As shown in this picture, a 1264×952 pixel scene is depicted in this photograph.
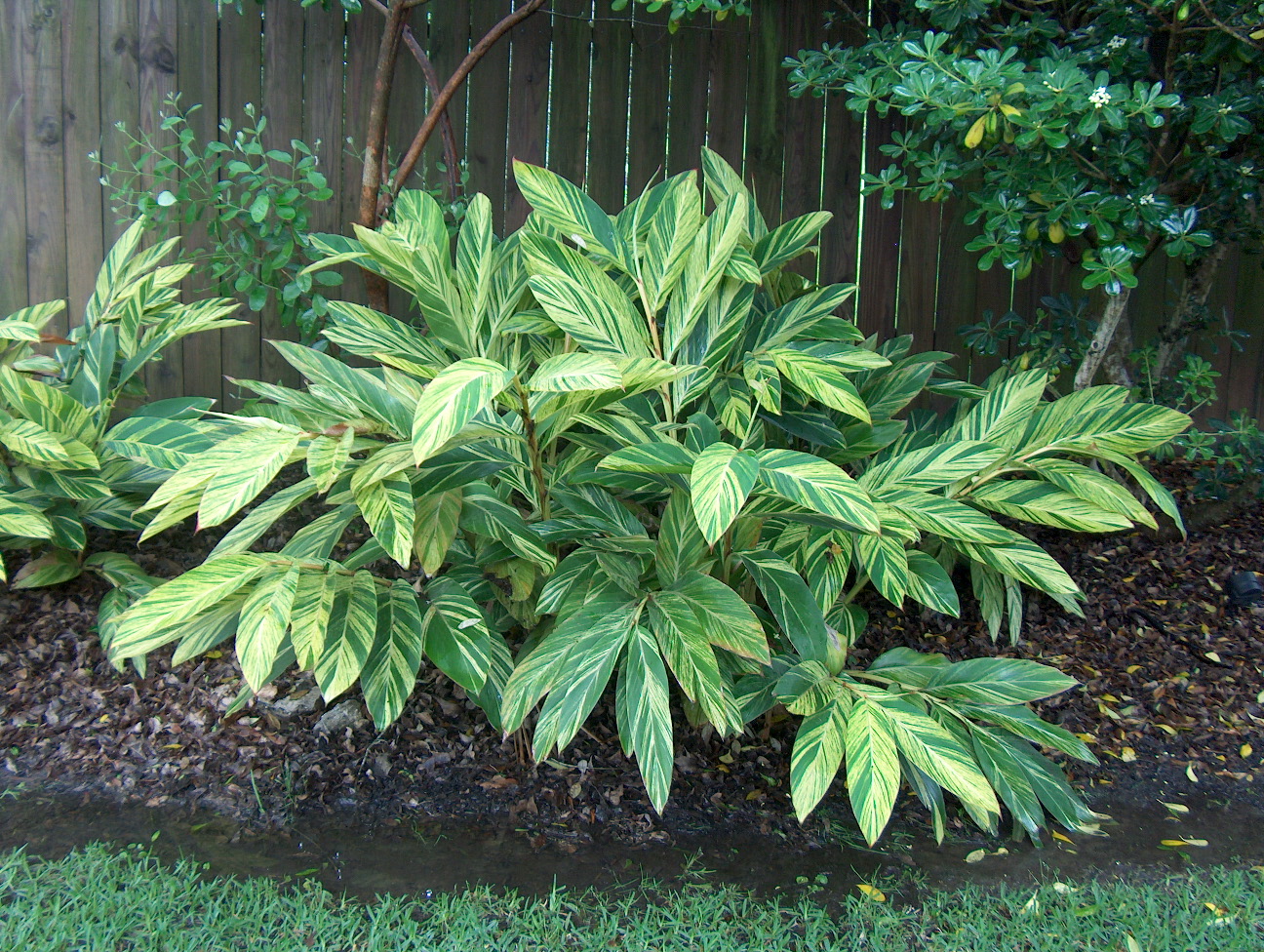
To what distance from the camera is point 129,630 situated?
1747mm

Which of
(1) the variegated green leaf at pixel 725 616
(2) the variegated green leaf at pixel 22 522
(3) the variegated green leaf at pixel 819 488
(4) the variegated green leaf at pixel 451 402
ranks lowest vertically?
(1) the variegated green leaf at pixel 725 616

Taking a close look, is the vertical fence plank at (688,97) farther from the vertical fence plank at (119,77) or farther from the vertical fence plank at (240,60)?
the vertical fence plank at (119,77)

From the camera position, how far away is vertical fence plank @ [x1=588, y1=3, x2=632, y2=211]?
4.10 meters

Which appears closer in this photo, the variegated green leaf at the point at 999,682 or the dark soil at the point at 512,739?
the variegated green leaf at the point at 999,682

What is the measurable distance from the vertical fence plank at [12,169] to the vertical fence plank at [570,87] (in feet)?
6.93

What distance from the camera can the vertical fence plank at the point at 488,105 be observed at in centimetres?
398

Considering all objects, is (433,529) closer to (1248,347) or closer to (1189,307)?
(1189,307)

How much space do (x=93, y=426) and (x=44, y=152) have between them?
1570mm

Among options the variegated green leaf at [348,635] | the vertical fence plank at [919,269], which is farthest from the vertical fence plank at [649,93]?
the variegated green leaf at [348,635]

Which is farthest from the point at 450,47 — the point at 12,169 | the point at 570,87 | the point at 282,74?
the point at 12,169

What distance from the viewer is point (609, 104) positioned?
4133 mm

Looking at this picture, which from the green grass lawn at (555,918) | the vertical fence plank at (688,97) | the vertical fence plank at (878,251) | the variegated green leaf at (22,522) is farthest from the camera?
the vertical fence plank at (878,251)

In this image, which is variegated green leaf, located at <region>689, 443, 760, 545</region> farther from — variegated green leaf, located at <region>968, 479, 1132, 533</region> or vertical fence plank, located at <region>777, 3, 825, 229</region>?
vertical fence plank, located at <region>777, 3, 825, 229</region>

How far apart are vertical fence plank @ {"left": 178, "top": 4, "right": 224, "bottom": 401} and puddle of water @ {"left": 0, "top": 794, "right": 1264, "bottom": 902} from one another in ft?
6.77
